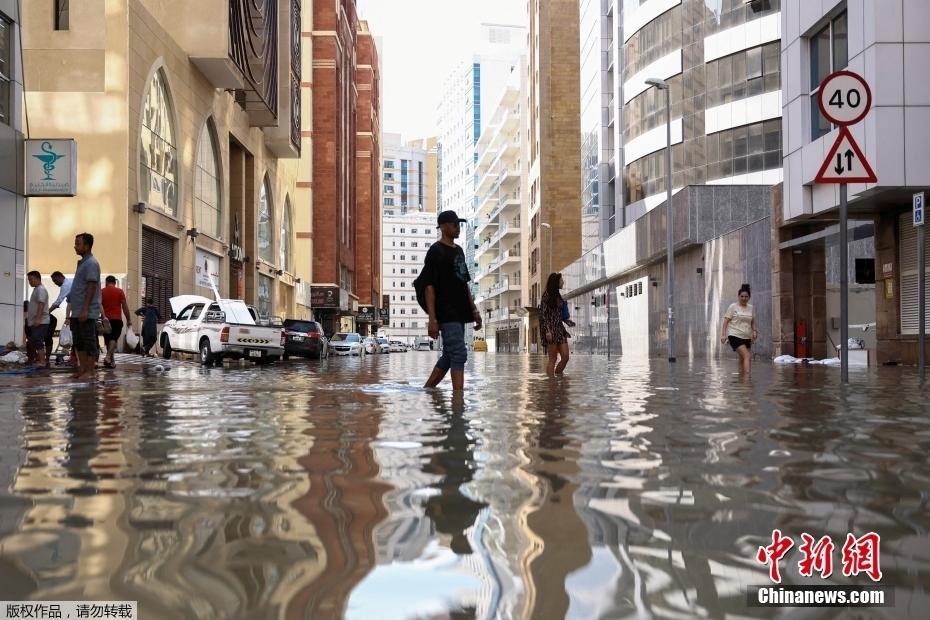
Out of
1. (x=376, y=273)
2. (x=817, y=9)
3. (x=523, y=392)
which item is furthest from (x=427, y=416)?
(x=376, y=273)

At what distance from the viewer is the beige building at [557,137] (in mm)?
72250

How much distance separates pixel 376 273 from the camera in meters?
118

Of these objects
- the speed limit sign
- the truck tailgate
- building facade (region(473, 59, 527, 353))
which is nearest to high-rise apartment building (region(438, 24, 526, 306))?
building facade (region(473, 59, 527, 353))

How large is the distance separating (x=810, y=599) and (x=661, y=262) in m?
40.4

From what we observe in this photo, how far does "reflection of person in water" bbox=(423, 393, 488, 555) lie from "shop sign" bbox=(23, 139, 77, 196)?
16129 millimetres

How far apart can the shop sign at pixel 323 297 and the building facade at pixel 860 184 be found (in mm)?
46776

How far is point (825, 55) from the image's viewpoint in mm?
20797

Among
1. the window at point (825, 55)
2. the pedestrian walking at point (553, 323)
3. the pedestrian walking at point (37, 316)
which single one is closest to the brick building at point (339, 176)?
the pedestrian walking at point (37, 316)

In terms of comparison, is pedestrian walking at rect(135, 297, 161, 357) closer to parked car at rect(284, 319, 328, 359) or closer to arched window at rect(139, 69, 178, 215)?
arched window at rect(139, 69, 178, 215)

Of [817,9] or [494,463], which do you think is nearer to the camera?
[494,463]

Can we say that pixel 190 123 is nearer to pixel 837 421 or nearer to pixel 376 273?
pixel 837 421

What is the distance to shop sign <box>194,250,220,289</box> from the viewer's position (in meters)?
35.4

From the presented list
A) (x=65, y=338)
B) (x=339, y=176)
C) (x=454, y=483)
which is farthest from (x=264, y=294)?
(x=454, y=483)

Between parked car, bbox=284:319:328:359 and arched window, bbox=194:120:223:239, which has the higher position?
arched window, bbox=194:120:223:239
